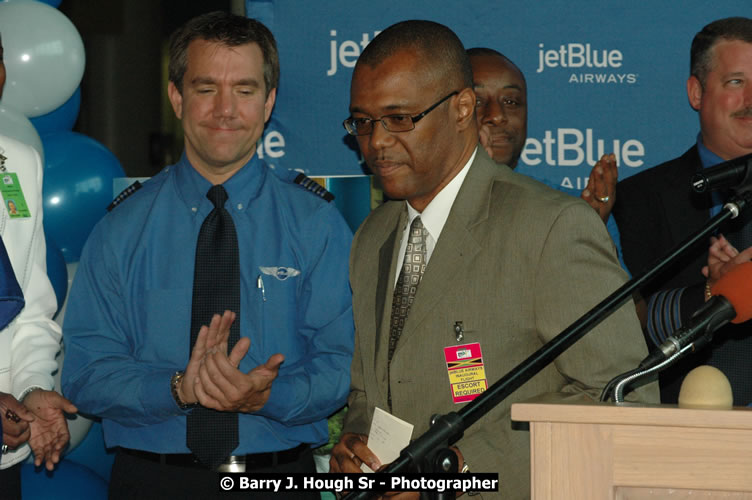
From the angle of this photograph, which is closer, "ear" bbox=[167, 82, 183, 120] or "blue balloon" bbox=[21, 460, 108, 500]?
"ear" bbox=[167, 82, 183, 120]

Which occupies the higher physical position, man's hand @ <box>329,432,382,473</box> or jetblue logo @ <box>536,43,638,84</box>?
jetblue logo @ <box>536,43,638,84</box>

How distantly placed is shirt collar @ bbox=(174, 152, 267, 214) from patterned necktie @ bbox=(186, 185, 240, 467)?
0.08ft

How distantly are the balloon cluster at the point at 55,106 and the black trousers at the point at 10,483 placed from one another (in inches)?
53.7

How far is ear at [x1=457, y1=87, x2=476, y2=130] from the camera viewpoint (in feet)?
8.46

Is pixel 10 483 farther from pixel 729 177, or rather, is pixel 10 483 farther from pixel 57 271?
pixel 729 177

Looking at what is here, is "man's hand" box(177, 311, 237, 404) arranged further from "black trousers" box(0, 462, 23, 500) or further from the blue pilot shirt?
"black trousers" box(0, 462, 23, 500)

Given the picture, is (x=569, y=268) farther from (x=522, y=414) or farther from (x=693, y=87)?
(x=693, y=87)

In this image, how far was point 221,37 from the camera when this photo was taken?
296cm

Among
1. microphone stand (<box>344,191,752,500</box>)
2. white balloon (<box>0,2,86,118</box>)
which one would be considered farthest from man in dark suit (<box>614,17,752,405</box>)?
white balloon (<box>0,2,86,118</box>)

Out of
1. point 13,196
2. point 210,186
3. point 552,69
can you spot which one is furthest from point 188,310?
point 552,69

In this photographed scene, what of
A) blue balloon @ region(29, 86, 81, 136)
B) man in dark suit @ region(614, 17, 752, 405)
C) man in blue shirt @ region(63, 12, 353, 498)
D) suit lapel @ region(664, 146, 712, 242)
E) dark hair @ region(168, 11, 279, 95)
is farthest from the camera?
blue balloon @ region(29, 86, 81, 136)

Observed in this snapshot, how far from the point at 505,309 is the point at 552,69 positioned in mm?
1954

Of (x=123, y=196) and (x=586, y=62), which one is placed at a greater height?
(x=586, y=62)

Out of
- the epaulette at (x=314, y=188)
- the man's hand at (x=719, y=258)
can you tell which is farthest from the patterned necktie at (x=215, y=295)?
the man's hand at (x=719, y=258)
